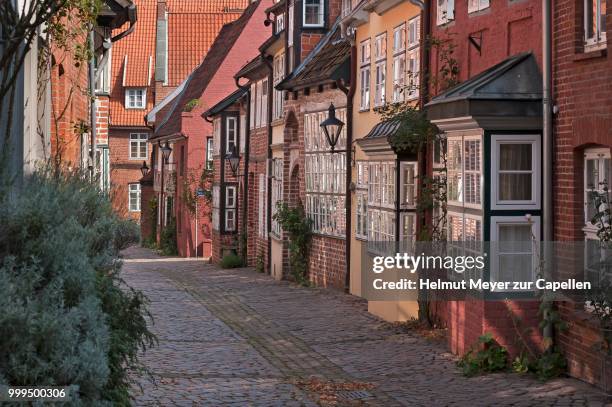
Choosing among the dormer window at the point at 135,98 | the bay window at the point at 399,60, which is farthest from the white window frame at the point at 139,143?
the bay window at the point at 399,60

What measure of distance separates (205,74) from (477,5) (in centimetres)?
3511

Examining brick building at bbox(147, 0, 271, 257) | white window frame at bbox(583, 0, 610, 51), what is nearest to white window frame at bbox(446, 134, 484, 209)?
white window frame at bbox(583, 0, 610, 51)

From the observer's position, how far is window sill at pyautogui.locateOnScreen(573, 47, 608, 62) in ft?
38.0

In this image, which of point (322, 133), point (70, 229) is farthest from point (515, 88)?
point (322, 133)

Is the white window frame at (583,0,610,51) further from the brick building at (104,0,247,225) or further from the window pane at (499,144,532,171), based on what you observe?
the brick building at (104,0,247,225)

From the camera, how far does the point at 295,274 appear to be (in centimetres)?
2831

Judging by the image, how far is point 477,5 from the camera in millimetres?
15242

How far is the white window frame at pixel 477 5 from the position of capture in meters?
14.9

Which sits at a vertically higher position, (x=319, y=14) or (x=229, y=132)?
(x=319, y=14)

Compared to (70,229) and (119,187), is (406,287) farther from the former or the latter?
(70,229)

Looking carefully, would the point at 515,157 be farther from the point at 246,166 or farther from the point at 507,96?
the point at 246,166

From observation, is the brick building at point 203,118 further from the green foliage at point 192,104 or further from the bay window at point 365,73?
Answer: the bay window at point 365,73

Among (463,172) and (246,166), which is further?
(246,166)

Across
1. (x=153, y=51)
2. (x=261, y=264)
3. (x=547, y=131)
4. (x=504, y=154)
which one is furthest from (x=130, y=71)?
(x=547, y=131)
